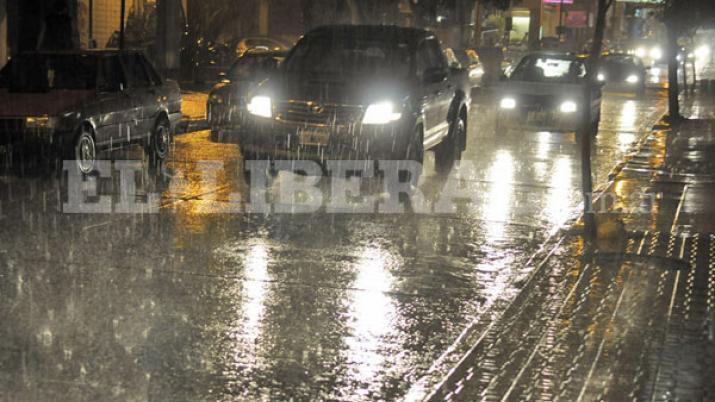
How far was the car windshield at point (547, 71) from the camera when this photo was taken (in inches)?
903

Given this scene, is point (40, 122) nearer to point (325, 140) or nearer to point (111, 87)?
point (111, 87)

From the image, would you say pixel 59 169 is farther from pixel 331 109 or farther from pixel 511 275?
pixel 511 275

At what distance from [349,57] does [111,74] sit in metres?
3.20

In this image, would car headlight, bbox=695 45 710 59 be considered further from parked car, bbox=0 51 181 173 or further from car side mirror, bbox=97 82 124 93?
car side mirror, bbox=97 82 124 93

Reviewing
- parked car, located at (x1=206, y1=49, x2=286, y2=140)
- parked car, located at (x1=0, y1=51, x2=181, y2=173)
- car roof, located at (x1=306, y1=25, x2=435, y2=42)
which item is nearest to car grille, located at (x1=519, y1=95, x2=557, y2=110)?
parked car, located at (x1=206, y1=49, x2=286, y2=140)

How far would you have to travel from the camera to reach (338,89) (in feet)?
46.0

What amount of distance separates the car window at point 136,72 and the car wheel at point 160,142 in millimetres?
608

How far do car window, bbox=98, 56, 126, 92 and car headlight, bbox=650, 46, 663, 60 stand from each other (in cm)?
4807

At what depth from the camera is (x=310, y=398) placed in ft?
19.9

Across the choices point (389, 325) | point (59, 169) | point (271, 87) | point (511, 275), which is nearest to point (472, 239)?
point (511, 275)

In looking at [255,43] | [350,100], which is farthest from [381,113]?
[255,43]

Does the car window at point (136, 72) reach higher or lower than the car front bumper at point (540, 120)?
higher

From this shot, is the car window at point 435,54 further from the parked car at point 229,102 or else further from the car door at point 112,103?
the car door at point 112,103

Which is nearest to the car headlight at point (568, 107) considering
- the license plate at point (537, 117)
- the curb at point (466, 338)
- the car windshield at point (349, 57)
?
the license plate at point (537, 117)
